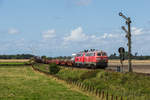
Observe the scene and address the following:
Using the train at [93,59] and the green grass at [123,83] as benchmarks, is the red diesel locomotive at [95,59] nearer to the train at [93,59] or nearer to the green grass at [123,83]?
the train at [93,59]

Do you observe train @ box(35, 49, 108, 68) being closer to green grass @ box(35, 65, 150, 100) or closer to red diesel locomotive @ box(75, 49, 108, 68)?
red diesel locomotive @ box(75, 49, 108, 68)

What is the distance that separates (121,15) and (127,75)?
25.0 feet

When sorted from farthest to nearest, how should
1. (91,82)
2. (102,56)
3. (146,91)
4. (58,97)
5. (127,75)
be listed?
(102,56), (91,82), (127,75), (58,97), (146,91)

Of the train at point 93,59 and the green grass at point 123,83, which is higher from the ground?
the train at point 93,59

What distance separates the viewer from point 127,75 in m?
31.2

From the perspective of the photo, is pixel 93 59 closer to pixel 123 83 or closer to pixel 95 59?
pixel 95 59

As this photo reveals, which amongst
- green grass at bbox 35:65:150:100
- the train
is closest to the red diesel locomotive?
the train

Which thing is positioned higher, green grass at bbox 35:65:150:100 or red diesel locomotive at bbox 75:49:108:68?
red diesel locomotive at bbox 75:49:108:68

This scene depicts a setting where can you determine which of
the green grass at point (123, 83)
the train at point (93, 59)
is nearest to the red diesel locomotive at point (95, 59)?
the train at point (93, 59)

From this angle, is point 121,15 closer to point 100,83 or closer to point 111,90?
point 100,83

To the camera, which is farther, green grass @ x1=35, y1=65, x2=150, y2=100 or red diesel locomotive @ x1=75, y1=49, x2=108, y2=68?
red diesel locomotive @ x1=75, y1=49, x2=108, y2=68

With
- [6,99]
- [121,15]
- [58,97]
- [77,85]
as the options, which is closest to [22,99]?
[6,99]

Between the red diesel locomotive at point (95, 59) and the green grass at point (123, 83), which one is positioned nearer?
the green grass at point (123, 83)

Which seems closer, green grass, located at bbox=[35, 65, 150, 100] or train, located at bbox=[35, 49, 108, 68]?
green grass, located at bbox=[35, 65, 150, 100]
